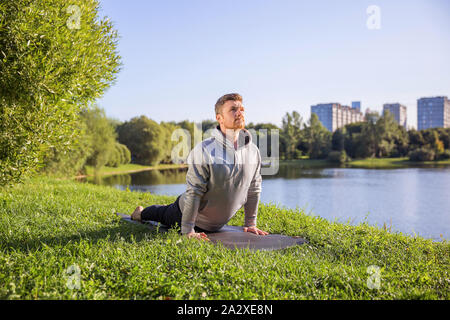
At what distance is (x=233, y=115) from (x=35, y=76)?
4.38 metres

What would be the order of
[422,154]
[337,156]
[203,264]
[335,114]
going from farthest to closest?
[335,114]
[337,156]
[422,154]
[203,264]

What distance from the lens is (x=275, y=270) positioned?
344 cm

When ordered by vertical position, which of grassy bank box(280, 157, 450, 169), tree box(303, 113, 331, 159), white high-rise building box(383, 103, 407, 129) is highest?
white high-rise building box(383, 103, 407, 129)

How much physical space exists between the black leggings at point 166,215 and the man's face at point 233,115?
4.35 ft

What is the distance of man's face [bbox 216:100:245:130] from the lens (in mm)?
4242

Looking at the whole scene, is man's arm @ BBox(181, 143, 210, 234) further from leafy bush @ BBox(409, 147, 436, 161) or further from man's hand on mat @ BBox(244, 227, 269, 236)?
leafy bush @ BBox(409, 147, 436, 161)

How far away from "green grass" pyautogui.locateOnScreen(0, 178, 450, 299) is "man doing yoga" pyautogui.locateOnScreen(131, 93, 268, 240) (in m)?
0.46

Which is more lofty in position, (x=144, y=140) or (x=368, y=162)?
(x=144, y=140)

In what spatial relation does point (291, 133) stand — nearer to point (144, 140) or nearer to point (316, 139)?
point (316, 139)

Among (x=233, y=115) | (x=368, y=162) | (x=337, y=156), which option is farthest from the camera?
(x=337, y=156)

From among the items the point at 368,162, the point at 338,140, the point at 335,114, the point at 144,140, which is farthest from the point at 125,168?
the point at 335,114

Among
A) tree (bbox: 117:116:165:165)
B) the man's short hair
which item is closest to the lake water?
the man's short hair

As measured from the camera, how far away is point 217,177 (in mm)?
4160
